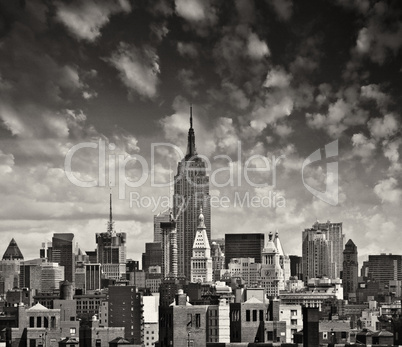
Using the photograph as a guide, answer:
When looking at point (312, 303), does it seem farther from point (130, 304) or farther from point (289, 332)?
point (289, 332)

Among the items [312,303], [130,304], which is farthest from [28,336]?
[312,303]

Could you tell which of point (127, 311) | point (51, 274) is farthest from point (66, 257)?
point (127, 311)

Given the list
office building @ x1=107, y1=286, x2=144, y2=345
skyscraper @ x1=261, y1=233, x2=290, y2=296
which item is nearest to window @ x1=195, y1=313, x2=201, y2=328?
office building @ x1=107, y1=286, x2=144, y2=345

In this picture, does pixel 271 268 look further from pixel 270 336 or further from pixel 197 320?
pixel 197 320

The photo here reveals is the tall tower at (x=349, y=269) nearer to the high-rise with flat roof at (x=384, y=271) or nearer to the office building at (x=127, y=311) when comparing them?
the high-rise with flat roof at (x=384, y=271)

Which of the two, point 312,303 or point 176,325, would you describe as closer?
point 176,325

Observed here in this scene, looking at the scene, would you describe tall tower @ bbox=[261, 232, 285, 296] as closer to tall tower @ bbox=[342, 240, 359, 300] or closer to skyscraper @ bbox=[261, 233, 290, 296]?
skyscraper @ bbox=[261, 233, 290, 296]

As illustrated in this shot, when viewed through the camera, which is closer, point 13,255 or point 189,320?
point 189,320

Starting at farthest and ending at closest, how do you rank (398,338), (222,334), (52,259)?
1. (52,259)
2. (222,334)
3. (398,338)

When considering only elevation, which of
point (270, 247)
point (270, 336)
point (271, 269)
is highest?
point (270, 247)
